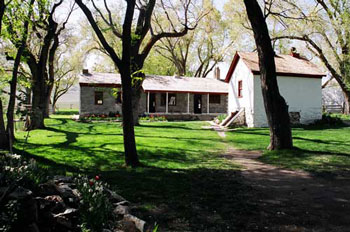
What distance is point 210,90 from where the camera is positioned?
96.6 ft

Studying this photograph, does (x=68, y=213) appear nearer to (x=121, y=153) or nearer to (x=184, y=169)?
(x=184, y=169)

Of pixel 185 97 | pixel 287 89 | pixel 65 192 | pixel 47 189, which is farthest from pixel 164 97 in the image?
pixel 47 189

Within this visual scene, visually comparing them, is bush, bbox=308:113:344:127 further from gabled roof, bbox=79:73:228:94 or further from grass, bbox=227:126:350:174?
gabled roof, bbox=79:73:228:94

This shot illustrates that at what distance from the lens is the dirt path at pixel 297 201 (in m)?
3.93

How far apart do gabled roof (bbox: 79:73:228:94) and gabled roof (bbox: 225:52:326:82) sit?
24.1 feet

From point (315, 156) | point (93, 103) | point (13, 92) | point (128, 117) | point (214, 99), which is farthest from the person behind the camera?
point (214, 99)

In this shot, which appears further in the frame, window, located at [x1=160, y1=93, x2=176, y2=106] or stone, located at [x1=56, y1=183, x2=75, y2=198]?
window, located at [x1=160, y1=93, x2=176, y2=106]

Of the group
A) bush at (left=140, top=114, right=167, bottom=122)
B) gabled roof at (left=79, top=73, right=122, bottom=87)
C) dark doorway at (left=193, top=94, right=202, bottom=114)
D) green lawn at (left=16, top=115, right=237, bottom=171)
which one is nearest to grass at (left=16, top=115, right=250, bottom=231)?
green lawn at (left=16, top=115, right=237, bottom=171)

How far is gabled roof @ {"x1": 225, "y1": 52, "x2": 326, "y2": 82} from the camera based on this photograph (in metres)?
19.7

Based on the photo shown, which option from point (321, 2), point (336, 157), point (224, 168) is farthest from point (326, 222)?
point (321, 2)

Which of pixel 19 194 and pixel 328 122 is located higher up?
pixel 328 122

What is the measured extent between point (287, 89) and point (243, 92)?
3122 mm

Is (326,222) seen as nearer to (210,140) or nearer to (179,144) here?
(179,144)

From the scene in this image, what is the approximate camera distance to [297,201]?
4977 millimetres
